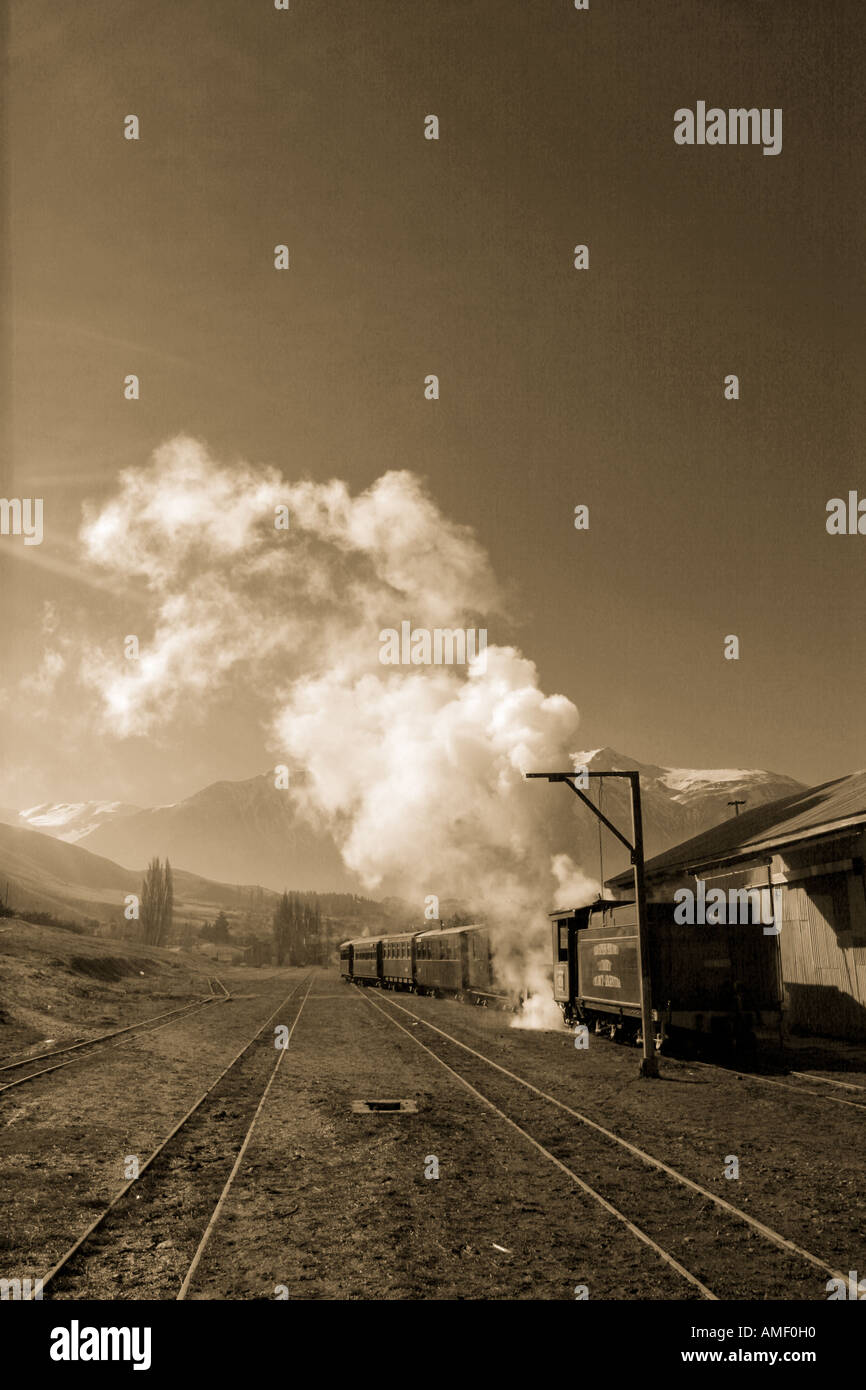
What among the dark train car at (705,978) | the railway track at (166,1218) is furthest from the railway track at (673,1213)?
the dark train car at (705,978)

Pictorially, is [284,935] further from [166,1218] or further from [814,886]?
[166,1218]

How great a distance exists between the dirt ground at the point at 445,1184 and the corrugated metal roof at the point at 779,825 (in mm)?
5923

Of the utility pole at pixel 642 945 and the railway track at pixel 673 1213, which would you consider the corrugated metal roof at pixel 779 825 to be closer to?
the utility pole at pixel 642 945

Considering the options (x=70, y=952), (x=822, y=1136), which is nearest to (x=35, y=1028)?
(x=822, y=1136)

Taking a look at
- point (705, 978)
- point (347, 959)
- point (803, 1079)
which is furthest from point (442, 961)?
point (347, 959)

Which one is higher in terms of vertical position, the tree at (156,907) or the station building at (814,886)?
the station building at (814,886)

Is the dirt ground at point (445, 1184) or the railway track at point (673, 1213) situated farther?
the dirt ground at point (445, 1184)

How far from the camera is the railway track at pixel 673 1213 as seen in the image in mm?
7117

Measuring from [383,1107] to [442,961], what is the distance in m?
26.9

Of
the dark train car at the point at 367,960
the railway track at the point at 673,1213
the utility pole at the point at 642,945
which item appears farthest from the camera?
the dark train car at the point at 367,960

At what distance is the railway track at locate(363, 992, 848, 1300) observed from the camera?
712 cm

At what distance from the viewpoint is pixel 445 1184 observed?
1012 centimetres

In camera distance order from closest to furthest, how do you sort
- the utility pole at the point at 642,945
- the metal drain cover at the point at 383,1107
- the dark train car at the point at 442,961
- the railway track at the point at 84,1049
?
the metal drain cover at the point at 383,1107 < the utility pole at the point at 642,945 < the railway track at the point at 84,1049 < the dark train car at the point at 442,961
